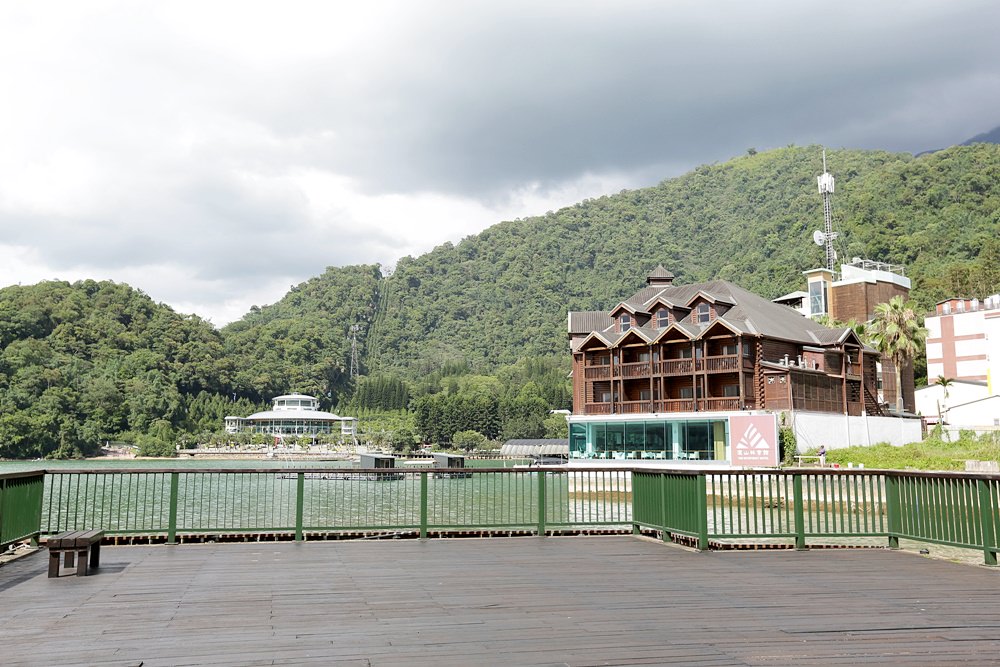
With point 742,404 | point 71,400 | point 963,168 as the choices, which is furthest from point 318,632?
point 71,400

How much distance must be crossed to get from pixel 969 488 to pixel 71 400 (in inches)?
5171

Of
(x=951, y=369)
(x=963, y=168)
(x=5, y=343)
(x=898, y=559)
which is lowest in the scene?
(x=898, y=559)

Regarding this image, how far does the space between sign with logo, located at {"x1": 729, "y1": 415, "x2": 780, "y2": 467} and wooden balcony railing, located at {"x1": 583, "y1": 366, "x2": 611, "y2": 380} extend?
356 inches

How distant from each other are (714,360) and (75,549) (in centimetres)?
3655

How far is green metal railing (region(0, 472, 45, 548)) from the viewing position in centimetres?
856

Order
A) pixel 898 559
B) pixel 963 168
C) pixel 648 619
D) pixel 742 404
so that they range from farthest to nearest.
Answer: pixel 963 168 → pixel 742 404 → pixel 898 559 → pixel 648 619

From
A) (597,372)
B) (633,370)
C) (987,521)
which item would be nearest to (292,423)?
(597,372)

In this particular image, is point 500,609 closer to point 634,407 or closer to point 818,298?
point 634,407

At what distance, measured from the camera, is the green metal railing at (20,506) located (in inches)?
337

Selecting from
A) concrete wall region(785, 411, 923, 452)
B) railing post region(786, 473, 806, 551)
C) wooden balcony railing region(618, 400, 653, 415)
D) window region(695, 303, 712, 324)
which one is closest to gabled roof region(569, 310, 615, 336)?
wooden balcony railing region(618, 400, 653, 415)

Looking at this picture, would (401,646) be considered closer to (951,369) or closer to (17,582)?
(17,582)

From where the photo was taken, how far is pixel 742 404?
39.0 meters

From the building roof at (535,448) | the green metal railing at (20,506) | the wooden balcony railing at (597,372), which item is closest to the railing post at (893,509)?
the green metal railing at (20,506)

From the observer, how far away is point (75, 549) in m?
7.76
